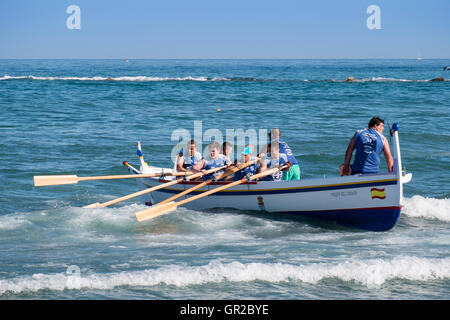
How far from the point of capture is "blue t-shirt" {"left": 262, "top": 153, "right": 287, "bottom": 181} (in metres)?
10.6

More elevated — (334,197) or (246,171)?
(246,171)

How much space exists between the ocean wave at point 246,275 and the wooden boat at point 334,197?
5.74ft

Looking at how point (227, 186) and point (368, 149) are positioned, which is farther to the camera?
point (227, 186)

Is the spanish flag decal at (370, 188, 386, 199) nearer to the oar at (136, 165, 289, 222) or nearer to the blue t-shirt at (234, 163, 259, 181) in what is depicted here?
the oar at (136, 165, 289, 222)

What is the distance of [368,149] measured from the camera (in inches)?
373

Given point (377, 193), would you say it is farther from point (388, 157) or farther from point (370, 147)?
point (370, 147)

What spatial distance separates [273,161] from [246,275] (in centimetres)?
353

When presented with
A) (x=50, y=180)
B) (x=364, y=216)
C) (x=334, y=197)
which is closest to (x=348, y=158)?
(x=334, y=197)

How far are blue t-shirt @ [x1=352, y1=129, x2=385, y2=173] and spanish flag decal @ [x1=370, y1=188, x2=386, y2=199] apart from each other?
36 cm

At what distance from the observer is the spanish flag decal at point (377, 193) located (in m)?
9.34

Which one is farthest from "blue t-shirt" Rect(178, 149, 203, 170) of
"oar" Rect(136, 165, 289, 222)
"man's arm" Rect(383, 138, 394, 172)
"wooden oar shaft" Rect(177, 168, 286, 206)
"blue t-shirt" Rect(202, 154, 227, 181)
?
"man's arm" Rect(383, 138, 394, 172)
